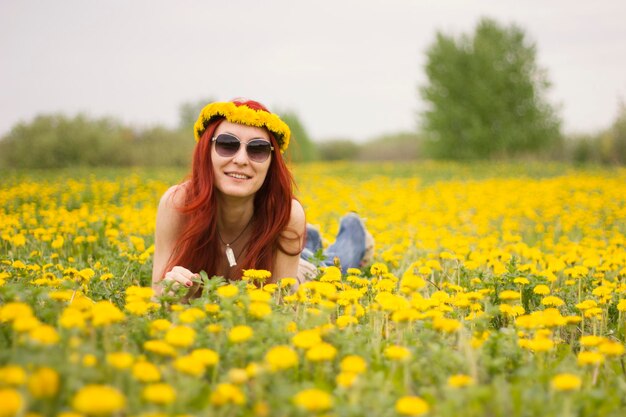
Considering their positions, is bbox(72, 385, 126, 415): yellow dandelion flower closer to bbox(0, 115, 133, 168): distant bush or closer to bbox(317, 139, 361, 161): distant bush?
bbox(0, 115, 133, 168): distant bush

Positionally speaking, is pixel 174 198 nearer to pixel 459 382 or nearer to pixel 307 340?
pixel 307 340

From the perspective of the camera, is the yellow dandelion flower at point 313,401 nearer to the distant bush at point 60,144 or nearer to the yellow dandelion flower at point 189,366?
the yellow dandelion flower at point 189,366

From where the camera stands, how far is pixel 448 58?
89.7 feet

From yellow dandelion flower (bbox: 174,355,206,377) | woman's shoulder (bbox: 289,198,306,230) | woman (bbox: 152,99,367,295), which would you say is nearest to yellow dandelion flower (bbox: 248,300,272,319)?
yellow dandelion flower (bbox: 174,355,206,377)

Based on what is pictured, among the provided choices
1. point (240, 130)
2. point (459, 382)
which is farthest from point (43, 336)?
point (240, 130)

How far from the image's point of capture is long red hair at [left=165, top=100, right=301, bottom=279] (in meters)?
3.09

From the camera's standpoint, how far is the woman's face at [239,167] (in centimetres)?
308

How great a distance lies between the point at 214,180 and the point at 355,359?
199 cm

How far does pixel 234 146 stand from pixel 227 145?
0.04 meters

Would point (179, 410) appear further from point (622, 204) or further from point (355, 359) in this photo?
point (622, 204)

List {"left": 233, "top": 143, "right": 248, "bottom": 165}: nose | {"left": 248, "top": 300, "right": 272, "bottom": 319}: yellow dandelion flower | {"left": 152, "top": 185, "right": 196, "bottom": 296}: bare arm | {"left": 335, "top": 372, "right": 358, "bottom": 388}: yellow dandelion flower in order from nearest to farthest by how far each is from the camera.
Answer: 1. {"left": 335, "top": 372, "right": 358, "bottom": 388}: yellow dandelion flower
2. {"left": 248, "top": 300, "right": 272, "bottom": 319}: yellow dandelion flower
3. {"left": 233, "top": 143, "right": 248, "bottom": 165}: nose
4. {"left": 152, "top": 185, "right": 196, "bottom": 296}: bare arm

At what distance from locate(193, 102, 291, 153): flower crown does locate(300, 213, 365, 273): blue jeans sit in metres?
1.38

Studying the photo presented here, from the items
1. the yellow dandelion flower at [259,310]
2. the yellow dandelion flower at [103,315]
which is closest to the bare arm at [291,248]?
the yellow dandelion flower at [259,310]

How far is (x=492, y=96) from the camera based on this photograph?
1037 inches
